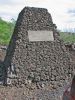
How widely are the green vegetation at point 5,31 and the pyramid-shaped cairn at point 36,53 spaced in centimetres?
515

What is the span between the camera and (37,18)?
12.0m

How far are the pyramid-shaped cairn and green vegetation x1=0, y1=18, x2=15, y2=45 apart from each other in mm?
5149

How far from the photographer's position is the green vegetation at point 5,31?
18094mm

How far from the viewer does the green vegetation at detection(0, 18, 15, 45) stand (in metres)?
18.1

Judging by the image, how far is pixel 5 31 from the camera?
1981 centimetres

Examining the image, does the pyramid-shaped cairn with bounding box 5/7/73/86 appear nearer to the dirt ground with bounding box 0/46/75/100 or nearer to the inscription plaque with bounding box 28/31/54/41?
the inscription plaque with bounding box 28/31/54/41

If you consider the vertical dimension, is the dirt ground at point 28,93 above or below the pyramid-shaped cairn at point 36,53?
below

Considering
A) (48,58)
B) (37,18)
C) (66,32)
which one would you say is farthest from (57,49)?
(66,32)

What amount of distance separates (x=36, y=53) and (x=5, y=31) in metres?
8.33

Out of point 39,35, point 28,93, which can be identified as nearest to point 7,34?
point 39,35

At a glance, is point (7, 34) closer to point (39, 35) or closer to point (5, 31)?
point (5, 31)

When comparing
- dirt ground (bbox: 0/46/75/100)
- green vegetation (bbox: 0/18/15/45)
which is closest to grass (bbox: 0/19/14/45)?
green vegetation (bbox: 0/18/15/45)

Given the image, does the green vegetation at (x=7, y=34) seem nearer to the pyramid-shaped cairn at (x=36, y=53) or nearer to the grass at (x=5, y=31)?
the grass at (x=5, y=31)

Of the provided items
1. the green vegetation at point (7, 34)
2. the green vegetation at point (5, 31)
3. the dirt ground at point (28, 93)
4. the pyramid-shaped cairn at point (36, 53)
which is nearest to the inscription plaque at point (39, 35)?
the pyramid-shaped cairn at point (36, 53)
